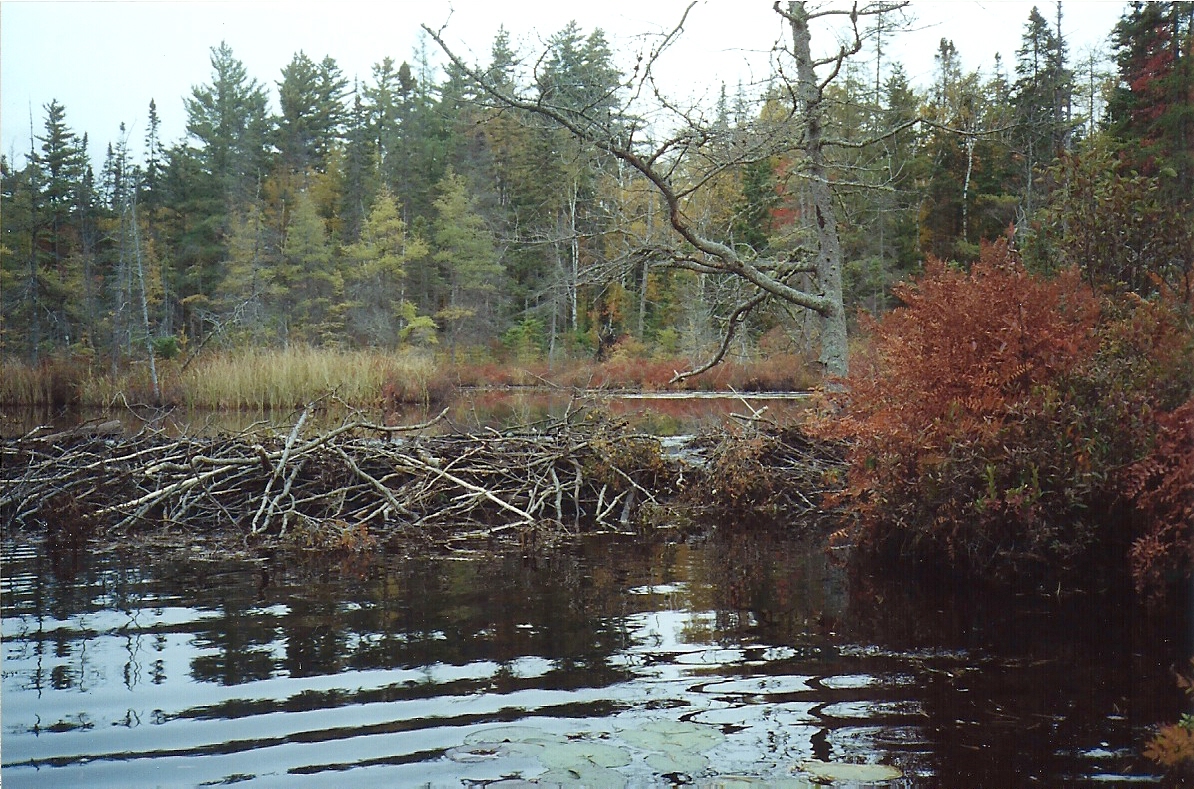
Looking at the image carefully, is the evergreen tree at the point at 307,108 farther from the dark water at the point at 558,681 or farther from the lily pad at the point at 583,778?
the lily pad at the point at 583,778

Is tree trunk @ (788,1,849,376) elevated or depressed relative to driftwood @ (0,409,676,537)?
elevated

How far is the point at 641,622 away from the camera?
557 centimetres

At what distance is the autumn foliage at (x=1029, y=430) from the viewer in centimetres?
555

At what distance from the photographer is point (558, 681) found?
174 inches

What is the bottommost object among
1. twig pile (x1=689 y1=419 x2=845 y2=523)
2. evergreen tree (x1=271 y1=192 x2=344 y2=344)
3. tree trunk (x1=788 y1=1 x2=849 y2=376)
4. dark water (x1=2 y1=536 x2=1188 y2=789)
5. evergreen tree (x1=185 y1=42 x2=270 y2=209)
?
dark water (x1=2 y1=536 x2=1188 y2=789)

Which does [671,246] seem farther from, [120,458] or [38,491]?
[38,491]

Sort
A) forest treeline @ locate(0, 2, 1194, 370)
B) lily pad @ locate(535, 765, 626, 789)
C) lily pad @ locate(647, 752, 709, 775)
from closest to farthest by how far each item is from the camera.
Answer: lily pad @ locate(535, 765, 626, 789), lily pad @ locate(647, 752, 709, 775), forest treeline @ locate(0, 2, 1194, 370)

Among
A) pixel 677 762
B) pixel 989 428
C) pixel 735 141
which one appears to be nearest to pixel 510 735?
pixel 677 762

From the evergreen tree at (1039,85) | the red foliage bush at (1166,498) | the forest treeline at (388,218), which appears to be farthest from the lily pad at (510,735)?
the evergreen tree at (1039,85)

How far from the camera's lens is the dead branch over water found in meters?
8.59

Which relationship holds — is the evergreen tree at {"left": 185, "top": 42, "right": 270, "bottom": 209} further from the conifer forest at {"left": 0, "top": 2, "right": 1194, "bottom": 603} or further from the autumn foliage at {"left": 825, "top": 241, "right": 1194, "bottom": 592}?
the autumn foliage at {"left": 825, "top": 241, "right": 1194, "bottom": 592}

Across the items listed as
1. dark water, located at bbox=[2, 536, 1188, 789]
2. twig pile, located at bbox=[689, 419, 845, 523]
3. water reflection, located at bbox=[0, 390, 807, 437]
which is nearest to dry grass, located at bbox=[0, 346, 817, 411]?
water reflection, located at bbox=[0, 390, 807, 437]

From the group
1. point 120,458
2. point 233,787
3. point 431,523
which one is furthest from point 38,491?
point 233,787

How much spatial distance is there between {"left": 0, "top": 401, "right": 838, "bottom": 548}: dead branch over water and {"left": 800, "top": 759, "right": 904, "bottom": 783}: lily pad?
5.20m
